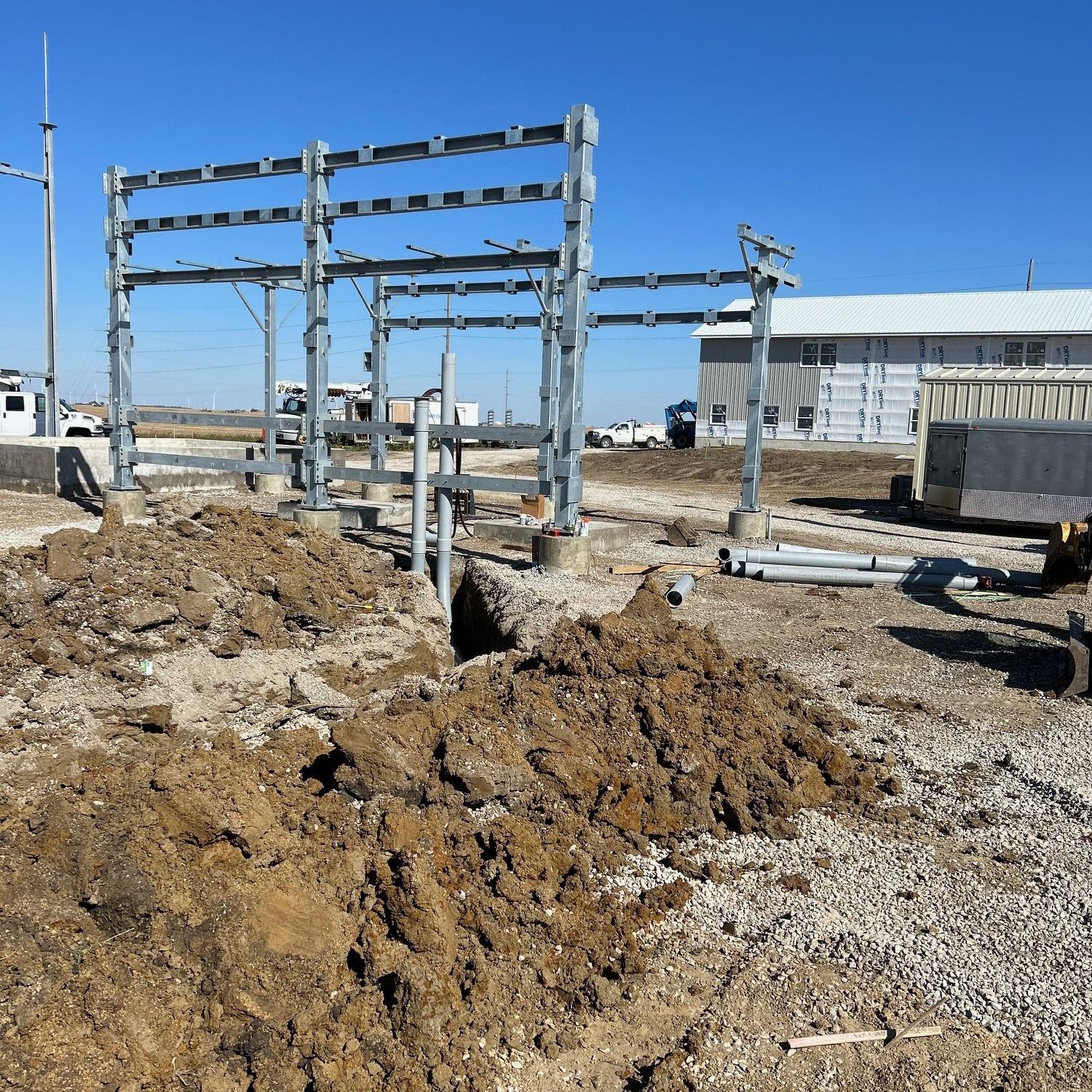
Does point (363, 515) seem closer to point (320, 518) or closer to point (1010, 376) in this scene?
point (320, 518)

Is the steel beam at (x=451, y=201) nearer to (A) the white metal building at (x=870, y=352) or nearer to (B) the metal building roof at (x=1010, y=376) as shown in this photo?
(B) the metal building roof at (x=1010, y=376)

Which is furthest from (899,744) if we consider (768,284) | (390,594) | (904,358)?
(904,358)

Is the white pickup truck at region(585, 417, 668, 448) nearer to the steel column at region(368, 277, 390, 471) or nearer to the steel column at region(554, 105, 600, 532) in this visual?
the steel column at region(368, 277, 390, 471)

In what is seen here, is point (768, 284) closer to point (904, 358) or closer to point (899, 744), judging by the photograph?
point (899, 744)

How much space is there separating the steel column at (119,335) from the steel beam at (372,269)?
0.26 meters

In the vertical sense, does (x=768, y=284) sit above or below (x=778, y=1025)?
above

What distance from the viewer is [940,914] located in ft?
14.6

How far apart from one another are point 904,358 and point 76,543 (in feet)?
125

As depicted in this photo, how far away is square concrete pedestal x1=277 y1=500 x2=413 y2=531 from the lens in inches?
532

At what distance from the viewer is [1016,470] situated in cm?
1931

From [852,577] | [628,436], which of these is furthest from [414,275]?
[628,436]

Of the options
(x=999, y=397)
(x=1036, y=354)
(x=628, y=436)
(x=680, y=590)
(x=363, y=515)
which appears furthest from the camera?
(x=628, y=436)

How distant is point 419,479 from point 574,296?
2689 mm

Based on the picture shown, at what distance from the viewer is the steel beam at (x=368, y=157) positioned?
10.9 m
